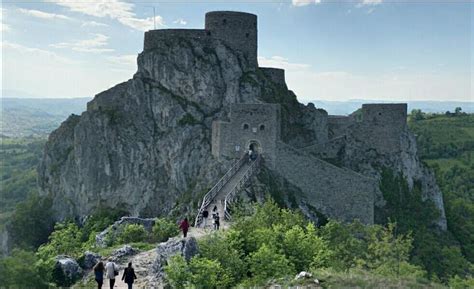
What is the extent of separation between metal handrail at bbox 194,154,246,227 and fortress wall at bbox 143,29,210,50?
2135 cm

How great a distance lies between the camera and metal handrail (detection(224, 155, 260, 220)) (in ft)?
117

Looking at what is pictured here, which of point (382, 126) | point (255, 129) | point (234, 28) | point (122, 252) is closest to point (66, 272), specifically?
point (122, 252)

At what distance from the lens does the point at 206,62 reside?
6153 centimetres

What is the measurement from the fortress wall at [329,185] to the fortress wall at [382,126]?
8380 mm

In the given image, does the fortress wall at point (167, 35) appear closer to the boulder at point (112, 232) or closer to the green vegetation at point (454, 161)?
the boulder at point (112, 232)

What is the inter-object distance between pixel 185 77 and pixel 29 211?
35.4 m

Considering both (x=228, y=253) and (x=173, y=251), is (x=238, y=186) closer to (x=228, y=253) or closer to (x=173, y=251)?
(x=173, y=251)

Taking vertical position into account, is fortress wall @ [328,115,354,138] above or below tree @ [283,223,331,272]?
→ above

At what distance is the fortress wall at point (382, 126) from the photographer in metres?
53.4

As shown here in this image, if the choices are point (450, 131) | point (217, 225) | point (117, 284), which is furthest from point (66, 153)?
point (450, 131)

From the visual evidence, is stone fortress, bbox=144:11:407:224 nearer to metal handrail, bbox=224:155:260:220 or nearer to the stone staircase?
the stone staircase

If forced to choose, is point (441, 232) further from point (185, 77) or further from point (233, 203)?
point (185, 77)

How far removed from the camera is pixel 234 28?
6203cm

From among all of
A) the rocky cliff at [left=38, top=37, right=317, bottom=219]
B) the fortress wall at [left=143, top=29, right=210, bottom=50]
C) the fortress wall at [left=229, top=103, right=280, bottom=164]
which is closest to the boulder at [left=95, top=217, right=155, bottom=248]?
the fortress wall at [left=229, top=103, right=280, bottom=164]
